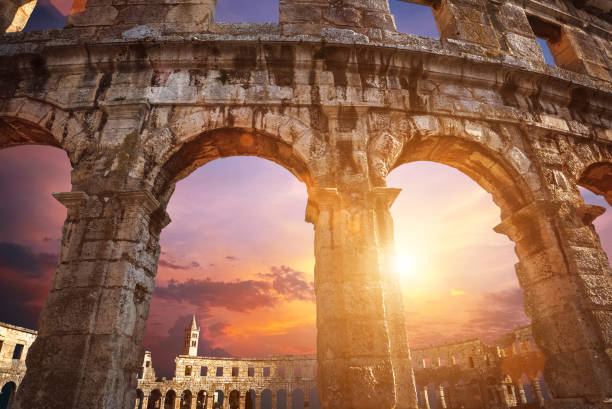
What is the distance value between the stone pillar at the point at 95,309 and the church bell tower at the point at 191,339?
38.2 meters

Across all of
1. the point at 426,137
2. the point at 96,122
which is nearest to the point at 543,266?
the point at 426,137

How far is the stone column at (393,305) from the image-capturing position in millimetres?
3242

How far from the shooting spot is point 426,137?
4.82 m

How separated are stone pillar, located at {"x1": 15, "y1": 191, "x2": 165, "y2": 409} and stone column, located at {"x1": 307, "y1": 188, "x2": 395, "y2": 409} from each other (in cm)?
200

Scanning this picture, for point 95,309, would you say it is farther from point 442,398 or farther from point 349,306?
point 442,398

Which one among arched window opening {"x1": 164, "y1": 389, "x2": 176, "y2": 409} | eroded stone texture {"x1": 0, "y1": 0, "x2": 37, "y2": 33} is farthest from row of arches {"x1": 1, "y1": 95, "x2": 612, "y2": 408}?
arched window opening {"x1": 164, "y1": 389, "x2": 176, "y2": 409}

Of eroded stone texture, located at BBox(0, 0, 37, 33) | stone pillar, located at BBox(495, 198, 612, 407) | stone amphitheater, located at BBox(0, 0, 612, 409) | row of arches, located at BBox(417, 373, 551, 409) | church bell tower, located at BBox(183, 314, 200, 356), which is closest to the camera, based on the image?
stone amphitheater, located at BBox(0, 0, 612, 409)

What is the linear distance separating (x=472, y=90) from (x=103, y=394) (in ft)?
20.4

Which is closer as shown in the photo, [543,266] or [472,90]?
[543,266]

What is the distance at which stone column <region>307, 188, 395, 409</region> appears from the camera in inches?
124

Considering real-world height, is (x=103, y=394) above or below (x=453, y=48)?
below

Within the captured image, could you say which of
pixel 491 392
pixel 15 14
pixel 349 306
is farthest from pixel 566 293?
pixel 491 392

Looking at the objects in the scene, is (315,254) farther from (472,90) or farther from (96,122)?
(472,90)

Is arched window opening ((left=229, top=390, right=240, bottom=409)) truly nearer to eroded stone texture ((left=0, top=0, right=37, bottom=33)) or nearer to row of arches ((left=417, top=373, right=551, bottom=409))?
row of arches ((left=417, top=373, right=551, bottom=409))
